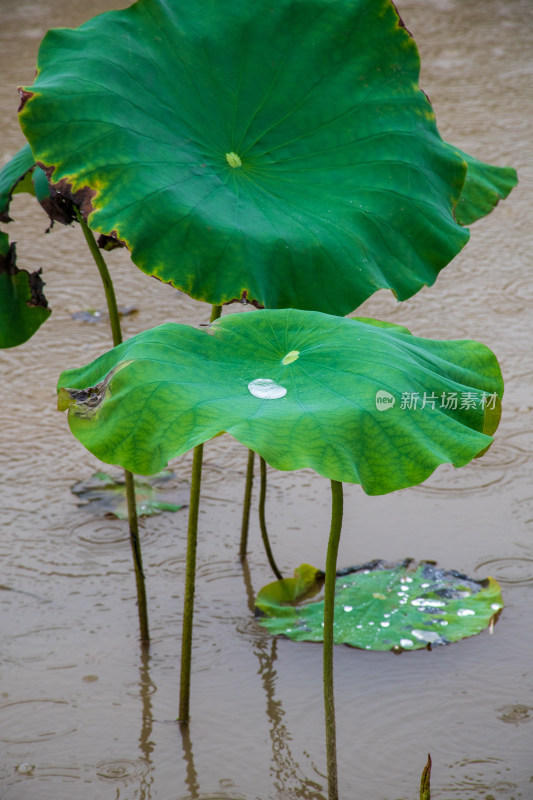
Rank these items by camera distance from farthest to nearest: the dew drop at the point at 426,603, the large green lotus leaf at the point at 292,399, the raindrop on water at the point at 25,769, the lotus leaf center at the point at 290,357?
the dew drop at the point at 426,603, the raindrop on water at the point at 25,769, the lotus leaf center at the point at 290,357, the large green lotus leaf at the point at 292,399

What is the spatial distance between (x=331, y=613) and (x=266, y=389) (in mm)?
307

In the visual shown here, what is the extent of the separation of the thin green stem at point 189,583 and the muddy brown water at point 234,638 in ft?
0.29

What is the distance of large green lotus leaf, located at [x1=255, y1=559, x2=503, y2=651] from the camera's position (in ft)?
6.08

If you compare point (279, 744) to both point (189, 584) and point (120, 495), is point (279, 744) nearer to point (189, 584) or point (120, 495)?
point (189, 584)

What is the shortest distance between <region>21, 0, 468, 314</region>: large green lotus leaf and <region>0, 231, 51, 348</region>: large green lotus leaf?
0.36m

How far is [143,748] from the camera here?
5.30 feet

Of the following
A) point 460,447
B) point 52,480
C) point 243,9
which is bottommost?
point 52,480

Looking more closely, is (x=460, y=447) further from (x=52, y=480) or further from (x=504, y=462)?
(x=52, y=480)

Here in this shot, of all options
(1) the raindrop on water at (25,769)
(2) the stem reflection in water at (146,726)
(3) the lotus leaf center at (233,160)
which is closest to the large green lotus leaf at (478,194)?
(3) the lotus leaf center at (233,160)

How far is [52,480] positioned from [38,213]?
77.3 inches

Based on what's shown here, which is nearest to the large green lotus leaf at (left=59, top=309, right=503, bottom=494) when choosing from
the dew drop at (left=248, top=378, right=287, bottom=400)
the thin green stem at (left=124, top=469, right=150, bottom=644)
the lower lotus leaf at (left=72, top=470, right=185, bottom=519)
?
the dew drop at (left=248, top=378, right=287, bottom=400)

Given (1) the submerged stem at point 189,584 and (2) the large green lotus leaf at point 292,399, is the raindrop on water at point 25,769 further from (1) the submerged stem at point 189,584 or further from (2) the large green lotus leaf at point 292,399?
(2) the large green lotus leaf at point 292,399

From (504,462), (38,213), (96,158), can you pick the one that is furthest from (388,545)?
(38,213)

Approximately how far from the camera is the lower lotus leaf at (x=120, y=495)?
2.32 metres
